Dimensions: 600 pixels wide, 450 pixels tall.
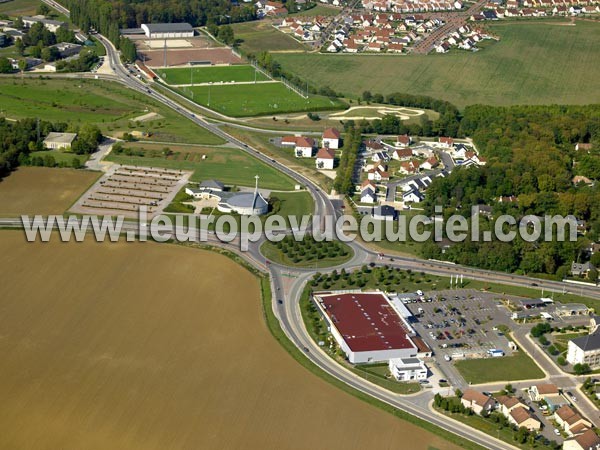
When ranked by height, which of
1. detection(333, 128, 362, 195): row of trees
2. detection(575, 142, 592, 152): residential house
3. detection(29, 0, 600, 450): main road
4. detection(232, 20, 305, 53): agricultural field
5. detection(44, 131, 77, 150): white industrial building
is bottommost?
detection(29, 0, 600, 450): main road

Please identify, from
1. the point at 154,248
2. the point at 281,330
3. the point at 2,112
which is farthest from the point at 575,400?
the point at 2,112

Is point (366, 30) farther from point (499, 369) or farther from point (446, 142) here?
point (499, 369)

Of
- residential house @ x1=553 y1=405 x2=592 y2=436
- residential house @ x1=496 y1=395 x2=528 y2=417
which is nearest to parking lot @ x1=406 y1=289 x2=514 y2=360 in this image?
residential house @ x1=496 y1=395 x2=528 y2=417

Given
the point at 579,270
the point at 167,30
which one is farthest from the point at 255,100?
the point at 579,270

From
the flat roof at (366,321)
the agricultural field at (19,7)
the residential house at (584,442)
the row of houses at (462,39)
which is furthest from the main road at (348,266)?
the agricultural field at (19,7)

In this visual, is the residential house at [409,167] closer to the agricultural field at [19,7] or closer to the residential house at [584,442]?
the residential house at [584,442]

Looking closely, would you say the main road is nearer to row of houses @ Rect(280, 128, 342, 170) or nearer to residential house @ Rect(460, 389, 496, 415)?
residential house @ Rect(460, 389, 496, 415)
